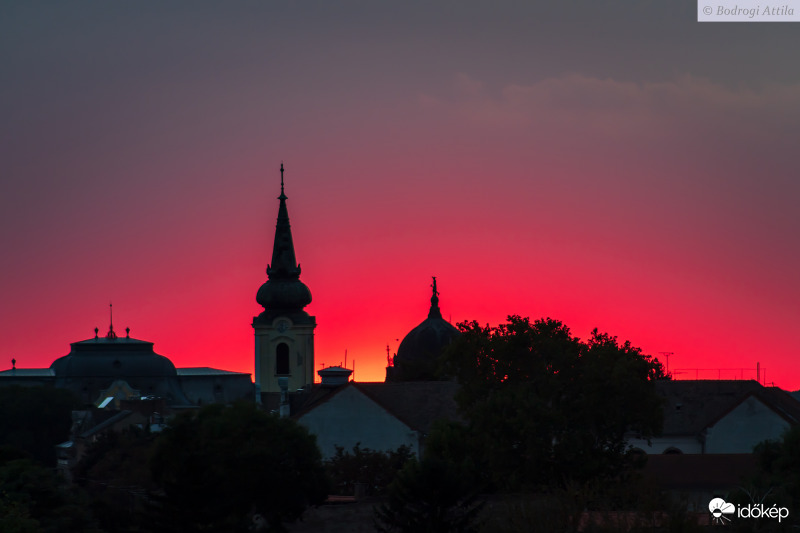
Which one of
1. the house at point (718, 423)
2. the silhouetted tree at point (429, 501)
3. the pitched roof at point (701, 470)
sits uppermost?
the house at point (718, 423)

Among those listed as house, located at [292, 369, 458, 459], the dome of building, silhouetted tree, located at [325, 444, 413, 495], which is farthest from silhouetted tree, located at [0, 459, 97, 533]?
the dome of building

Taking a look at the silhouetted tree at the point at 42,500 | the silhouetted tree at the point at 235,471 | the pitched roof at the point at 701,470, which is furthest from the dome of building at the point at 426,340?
the silhouetted tree at the point at 42,500

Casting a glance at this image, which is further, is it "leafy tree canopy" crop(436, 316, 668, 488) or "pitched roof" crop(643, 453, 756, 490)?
"pitched roof" crop(643, 453, 756, 490)

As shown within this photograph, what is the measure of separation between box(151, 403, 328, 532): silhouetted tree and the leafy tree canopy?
7.63 m

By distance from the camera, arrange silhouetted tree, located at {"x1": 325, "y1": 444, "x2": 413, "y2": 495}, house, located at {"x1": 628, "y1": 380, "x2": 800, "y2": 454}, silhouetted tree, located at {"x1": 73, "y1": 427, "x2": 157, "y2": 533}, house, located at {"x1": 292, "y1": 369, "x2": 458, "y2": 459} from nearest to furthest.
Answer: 1. silhouetted tree, located at {"x1": 73, "y1": 427, "x2": 157, "y2": 533}
2. silhouetted tree, located at {"x1": 325, "y1": 444, "x2": 413, "y2": 495}
3. house, located at {"x1": 292, "y1": 369, "x2": 458, "y2": 459}
4. house, located at {"x1": 628, "y1": 380, "x2": 800, "y2": 454}

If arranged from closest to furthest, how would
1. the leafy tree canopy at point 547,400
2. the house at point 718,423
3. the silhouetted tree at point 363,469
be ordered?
the leafy tree canopy at point 547,400, the silhouetted tree at point 363,469, the house at point 718,423

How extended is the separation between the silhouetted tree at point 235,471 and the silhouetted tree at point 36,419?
74.5 metres

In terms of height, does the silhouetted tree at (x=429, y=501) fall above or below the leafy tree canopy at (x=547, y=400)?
below

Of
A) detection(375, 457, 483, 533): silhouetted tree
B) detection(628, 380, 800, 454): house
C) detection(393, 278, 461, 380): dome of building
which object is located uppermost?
detection(393, 278, 461, 380): dome of building

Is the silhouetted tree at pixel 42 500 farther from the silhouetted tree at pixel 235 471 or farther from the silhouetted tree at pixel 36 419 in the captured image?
the silhouetted tree at pixel 36 419

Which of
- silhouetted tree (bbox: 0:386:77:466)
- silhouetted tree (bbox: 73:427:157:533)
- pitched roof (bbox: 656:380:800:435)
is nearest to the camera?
silhouetted tree (bbox: 73:427:157:533)

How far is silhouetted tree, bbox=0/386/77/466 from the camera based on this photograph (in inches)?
6644

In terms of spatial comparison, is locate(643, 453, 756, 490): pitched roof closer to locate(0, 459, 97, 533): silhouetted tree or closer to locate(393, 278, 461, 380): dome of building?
locate(0, 459, 97, 533): silhouetted tree

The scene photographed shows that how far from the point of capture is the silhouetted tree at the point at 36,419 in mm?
168750
